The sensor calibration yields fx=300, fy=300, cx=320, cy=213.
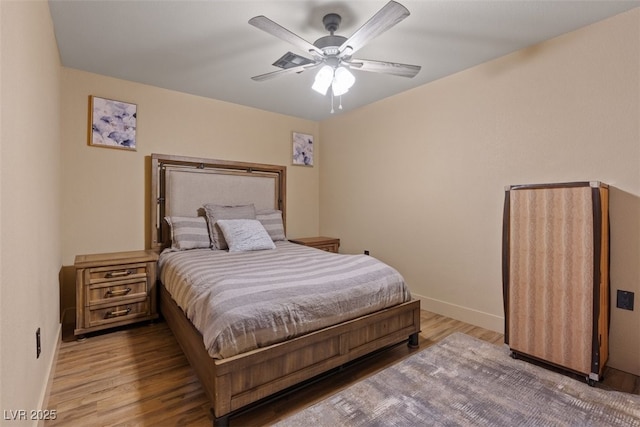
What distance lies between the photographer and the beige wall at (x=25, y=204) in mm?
1075

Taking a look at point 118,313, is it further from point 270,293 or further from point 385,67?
point 385,67

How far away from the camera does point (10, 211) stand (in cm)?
114

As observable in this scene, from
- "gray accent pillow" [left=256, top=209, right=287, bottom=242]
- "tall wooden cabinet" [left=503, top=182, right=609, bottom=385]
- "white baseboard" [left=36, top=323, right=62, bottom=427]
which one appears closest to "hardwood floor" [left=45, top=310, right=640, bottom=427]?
"white baseboard" [left=36, top=323, right=62, bottom=427]

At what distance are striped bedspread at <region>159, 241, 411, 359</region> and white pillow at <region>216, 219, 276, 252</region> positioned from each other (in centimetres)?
37

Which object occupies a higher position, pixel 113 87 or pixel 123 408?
pixel 113 87

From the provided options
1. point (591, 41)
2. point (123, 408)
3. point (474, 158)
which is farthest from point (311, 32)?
point (123, 408)

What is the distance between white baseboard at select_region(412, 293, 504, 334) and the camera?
2713 millimetres

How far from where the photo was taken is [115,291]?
264cm

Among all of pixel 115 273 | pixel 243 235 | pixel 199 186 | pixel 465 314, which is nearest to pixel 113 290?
pixel 115 273

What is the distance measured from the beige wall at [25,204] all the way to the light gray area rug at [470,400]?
1.20 m

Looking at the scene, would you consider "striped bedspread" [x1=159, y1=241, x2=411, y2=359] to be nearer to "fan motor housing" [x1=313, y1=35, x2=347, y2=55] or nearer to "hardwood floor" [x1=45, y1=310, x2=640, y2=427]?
"hardwood floor" [x1=45, y1=310, x2=640, y2=427]

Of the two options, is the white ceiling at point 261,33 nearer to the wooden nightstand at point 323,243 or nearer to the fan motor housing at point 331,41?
the fan motor housing at point 331,41

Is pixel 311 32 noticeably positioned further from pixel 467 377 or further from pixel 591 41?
pixel 467 377

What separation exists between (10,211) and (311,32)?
6.81ft
